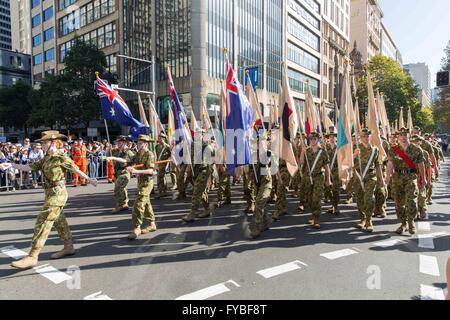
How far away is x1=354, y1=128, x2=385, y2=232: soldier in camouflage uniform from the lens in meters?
6.80

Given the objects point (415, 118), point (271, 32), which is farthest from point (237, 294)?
point (415, 118)

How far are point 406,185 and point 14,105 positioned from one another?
168 ft

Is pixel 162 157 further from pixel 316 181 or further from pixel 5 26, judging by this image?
pixel 5 26

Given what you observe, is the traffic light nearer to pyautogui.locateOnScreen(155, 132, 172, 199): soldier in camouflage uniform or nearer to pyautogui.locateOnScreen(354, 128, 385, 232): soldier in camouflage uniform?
pyautogui.locateOnScreen(354, 128, 385, 232): soldier in camouflage uniform

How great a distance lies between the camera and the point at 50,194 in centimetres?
505

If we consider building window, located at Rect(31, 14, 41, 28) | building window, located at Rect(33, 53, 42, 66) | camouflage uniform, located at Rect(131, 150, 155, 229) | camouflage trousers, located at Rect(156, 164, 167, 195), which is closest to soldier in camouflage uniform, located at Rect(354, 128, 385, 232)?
camouflage uniform, located at Rect(131, 150, 155, 229)

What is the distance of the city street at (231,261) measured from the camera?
13.3ft

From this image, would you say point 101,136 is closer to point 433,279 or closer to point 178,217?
point 178,217

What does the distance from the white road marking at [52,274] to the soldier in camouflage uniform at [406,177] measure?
5.83 metres

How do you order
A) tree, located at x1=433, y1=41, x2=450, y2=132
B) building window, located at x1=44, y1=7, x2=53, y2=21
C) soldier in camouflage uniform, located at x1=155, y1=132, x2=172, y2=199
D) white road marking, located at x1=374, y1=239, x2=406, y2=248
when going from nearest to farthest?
white road marking, located at x1=374, y1=239, x2=406, y2=248 → soldier in camouflage uniform, located at x1=155, y1=132, x2=172, y2=199 → tree, located at x1=433, y1=41, x2=450, y2=132 → building window, located at x1=44, y1=7, x2=53, y2=21

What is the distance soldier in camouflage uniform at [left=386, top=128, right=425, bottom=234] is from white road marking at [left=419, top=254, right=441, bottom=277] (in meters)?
1.37

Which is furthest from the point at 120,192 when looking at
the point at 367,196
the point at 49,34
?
the point at 49,34

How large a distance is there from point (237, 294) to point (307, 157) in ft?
14.1

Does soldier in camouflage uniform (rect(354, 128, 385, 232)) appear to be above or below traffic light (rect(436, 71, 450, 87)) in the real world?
below
